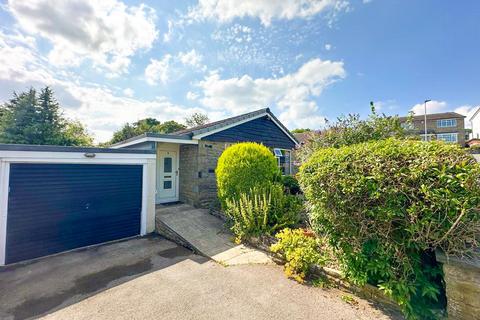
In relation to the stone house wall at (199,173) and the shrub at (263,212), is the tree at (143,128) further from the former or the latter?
the shrub at (263,212)

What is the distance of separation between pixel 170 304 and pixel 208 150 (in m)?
6.14

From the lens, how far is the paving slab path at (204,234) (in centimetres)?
471

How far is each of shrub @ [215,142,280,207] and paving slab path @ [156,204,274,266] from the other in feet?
3.45

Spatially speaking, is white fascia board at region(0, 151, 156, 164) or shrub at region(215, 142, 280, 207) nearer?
white fascia board at region(0, 151, 156, 164)

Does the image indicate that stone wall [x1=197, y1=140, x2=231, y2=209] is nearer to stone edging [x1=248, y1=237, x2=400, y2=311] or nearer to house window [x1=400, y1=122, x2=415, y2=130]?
stone edging [x1=248, y1=237, x2=400, y2=311]

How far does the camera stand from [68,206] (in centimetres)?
529

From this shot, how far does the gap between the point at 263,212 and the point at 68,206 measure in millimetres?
Result: 5274

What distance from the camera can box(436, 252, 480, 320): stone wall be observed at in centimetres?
237

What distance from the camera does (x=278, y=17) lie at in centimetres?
711

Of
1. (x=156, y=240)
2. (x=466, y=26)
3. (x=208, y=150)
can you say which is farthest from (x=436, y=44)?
(x=156, y=240)

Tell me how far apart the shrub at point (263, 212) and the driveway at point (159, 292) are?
46.7 inches

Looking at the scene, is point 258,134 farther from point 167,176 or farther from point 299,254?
point 299,254

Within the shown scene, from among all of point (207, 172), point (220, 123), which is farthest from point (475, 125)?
point (207, 172)

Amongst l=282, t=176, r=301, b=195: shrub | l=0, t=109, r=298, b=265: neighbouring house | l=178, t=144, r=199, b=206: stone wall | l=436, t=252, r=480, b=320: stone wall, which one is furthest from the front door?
l=436, t=252, r=480, b=320: stone wall
